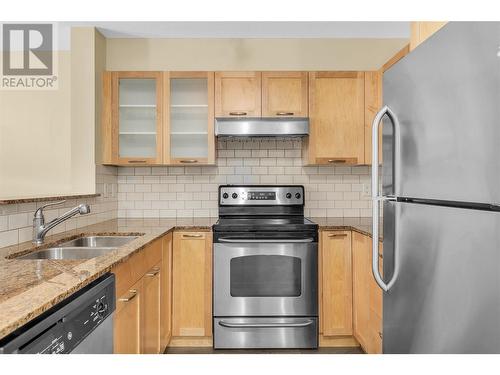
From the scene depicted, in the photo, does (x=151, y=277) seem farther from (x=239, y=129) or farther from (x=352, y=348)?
(x=352, y=348)

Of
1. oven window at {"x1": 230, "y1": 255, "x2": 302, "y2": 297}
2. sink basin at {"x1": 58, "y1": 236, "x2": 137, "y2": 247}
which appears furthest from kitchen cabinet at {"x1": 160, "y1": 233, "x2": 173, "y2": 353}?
oven window at {"x1": 230, "y1": 255, "x2": 302, "y2": 297}

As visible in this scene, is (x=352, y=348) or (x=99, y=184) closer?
(x=352, y=348)

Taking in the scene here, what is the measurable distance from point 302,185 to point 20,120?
2.23 m

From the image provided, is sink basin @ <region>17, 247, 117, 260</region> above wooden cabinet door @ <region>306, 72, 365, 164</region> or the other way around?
the other way around

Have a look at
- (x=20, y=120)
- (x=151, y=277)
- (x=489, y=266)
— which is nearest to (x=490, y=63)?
(x=489, y=266)

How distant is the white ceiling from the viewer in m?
3.01

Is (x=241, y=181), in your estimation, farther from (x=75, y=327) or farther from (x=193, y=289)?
(x=75, y=327)

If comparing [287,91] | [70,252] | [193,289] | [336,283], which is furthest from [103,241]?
[287,91]

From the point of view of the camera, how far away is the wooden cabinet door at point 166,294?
2568 mm

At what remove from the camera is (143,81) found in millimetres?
3174

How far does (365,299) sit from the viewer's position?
8.75ft

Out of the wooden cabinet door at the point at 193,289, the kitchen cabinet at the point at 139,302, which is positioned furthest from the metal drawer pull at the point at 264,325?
the kitchen cabinet at the point at 139,302

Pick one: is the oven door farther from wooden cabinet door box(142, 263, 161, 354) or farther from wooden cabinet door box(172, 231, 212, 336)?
wooden cabinet door box(142, 263, 161, 354)

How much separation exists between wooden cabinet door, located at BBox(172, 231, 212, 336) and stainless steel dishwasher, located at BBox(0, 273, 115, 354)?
1298 mm
